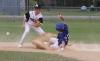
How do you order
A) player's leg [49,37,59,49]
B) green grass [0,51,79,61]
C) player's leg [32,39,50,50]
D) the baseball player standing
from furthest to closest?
1. player's leg [32,39,50,50]
2. player's leg [49,37,59,49]
3. the baseball player standing
4. green grass [0,51,79,61]

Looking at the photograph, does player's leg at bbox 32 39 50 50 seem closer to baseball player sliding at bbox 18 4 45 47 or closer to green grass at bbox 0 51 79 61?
baseball player sliding at bbox 18 4 45 47

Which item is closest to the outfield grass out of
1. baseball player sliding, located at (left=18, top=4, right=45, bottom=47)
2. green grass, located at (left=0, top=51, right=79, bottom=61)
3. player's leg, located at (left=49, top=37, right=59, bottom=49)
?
baseball player sliding, located at (left=18, top=4, right=45, bottom=47)

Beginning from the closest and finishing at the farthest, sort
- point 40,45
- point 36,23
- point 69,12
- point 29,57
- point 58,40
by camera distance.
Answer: point 29,57
point 58,40
point 40,45
point 36,23
point 69,12

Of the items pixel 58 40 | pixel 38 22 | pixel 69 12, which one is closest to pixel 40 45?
pixel 58 40

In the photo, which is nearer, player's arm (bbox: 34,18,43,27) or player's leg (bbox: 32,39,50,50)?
player's leg (bbox: 32,39,50,50)

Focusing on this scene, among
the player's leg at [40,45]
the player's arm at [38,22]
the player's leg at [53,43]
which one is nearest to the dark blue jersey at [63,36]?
the player's leg at [53,43]

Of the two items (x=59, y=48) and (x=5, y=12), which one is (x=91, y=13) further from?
(x=59, y=48)

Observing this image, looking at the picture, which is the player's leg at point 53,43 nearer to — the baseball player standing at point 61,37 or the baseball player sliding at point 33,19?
the baseball player standing at point 61,37

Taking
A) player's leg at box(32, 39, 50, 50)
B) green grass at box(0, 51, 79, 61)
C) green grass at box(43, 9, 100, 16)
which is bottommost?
green grass at box(43, 9, 100, 16)

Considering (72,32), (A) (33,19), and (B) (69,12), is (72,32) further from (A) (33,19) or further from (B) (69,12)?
(B) (69,12)

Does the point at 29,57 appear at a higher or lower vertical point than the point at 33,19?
Answer: lower

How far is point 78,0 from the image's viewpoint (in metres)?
54.5

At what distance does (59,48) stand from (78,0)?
4036cm

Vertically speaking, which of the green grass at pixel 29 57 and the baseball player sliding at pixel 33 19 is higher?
the baseball player sliding at pixel 33 19
